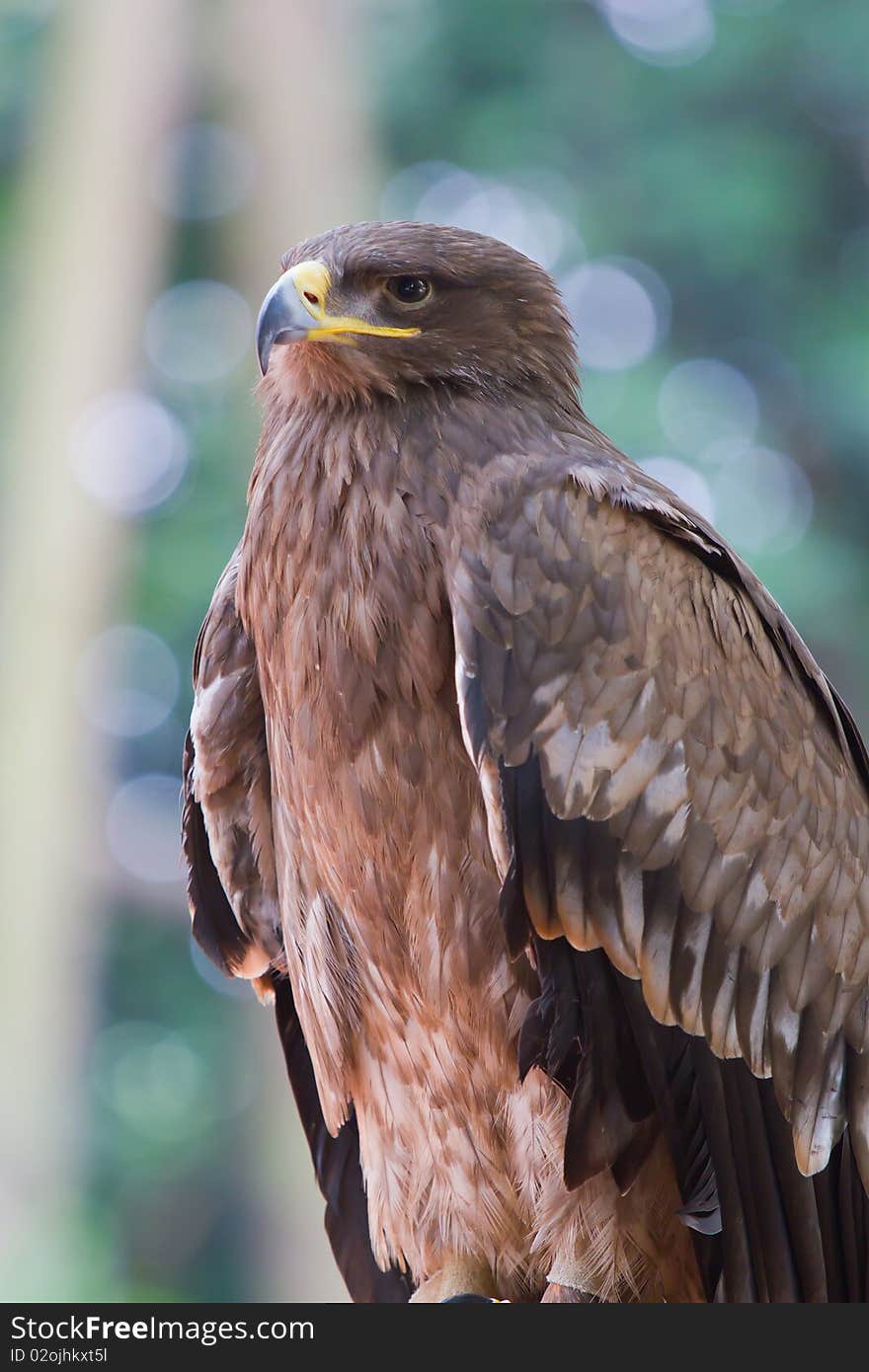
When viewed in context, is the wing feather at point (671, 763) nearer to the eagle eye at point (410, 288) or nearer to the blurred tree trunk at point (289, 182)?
the eagle eye at point (410, 288)

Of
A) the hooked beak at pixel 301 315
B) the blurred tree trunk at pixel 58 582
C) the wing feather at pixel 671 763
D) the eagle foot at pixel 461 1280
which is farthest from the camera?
the blurred tree trunk at pixel 58 582

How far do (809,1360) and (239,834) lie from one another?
879 millimetres

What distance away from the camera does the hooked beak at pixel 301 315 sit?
165 cm

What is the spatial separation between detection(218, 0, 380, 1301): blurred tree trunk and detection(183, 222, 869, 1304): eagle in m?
2.86

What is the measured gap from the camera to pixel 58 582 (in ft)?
15.3

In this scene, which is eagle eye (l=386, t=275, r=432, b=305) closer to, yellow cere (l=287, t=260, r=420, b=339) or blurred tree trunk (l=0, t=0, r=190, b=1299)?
yellow cere (l=287, t=260, r=420, b=339)

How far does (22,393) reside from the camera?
491cm

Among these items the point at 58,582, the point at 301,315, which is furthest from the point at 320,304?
the point at 58,582

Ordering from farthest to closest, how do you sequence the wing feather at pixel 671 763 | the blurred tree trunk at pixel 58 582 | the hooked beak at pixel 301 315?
the blurred tree trunk at pixel 58 582, the hooked beak at pixel 301 315, the wing feather at pixel 671 763

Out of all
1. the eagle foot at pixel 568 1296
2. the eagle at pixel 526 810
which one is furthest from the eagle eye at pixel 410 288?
the eagle foot at pixel 568 1296

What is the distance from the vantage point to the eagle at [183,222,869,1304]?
5.09 feet

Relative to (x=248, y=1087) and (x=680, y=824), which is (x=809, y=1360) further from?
(x=248, y=1087)

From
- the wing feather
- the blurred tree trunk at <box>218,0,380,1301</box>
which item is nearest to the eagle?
the wing feather

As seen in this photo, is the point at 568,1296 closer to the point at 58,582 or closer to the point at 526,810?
the point at 526,810
